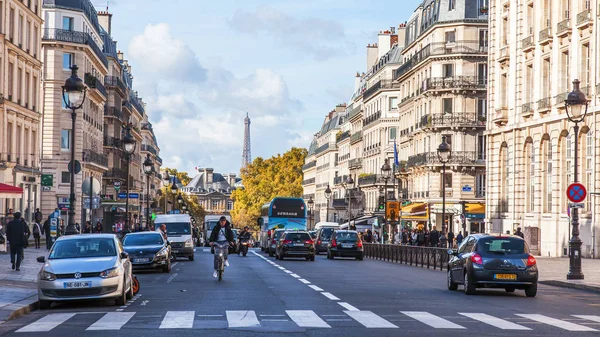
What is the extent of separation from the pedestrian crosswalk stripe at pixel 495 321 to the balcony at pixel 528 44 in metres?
41.0

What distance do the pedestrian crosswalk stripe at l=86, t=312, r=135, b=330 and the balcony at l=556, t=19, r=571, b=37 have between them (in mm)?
38640

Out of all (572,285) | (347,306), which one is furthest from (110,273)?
(572,285)

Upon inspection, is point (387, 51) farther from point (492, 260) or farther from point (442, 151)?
point (492, 260)

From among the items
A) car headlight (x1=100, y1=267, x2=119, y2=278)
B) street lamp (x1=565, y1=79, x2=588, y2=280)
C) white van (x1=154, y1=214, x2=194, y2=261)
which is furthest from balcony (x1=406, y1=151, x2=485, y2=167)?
car headlight (x1=100, y1=267, x2=119, y2=278)

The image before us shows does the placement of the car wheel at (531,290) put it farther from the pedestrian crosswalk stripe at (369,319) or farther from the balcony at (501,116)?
the balcony at (501,116)

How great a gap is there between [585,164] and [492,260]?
28.4 m

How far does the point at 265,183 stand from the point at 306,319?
150789 millimetres

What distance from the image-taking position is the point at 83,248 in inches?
864

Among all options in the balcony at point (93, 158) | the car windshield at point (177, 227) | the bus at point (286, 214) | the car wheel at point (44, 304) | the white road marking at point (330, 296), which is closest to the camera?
the car wheel at point (44, 304)

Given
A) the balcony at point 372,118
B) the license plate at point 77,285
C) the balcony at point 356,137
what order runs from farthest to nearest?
the balcony at point 356,137 < the balcony at point 372,118 < the license plate at point 77,285

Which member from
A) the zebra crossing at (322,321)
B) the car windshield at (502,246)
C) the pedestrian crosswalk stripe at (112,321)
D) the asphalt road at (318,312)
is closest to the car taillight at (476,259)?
the car windshield at (502,246)

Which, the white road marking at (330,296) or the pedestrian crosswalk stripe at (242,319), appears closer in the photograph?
the pedestrian crosswalk stripe at (242,319)

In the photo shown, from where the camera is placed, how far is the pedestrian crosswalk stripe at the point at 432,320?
16.6 m

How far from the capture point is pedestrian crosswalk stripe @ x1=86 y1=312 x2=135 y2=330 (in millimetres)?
16239
